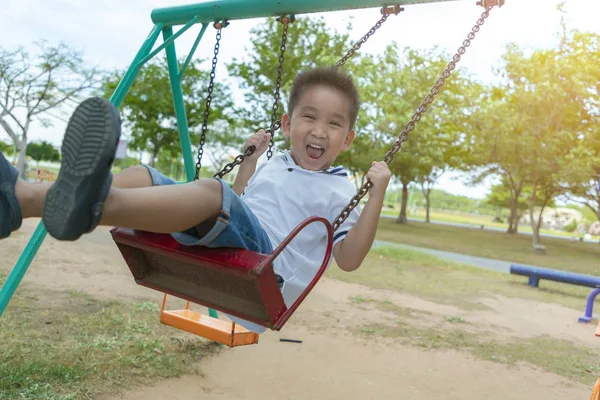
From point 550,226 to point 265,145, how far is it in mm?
52499

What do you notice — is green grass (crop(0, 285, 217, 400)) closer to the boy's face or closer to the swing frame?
the swing frame

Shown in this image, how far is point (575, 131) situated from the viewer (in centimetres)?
1691

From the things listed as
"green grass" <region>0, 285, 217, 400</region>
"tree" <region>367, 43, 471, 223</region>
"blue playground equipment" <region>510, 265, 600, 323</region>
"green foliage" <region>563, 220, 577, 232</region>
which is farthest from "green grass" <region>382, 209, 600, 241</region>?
"green grass" <region>0, 285, 217, 400</region>

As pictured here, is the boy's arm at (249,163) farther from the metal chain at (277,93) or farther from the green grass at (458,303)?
the green grass at (458,303)

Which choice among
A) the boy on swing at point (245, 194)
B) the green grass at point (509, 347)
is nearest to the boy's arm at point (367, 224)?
the boy on swing at point (245, 194)

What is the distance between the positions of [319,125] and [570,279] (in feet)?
23.4

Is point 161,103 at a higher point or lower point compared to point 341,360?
higher

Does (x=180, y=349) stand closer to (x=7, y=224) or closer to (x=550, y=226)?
(x=7, y=224)

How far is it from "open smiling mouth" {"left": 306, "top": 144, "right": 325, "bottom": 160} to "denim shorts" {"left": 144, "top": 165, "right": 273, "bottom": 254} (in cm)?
56

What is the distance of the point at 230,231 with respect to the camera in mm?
1739

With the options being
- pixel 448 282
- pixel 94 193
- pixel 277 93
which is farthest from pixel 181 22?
pixel 448 282

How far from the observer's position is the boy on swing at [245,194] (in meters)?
1.39

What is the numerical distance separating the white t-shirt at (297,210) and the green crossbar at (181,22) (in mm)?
1034

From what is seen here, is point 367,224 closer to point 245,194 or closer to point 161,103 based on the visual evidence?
point 245,194
